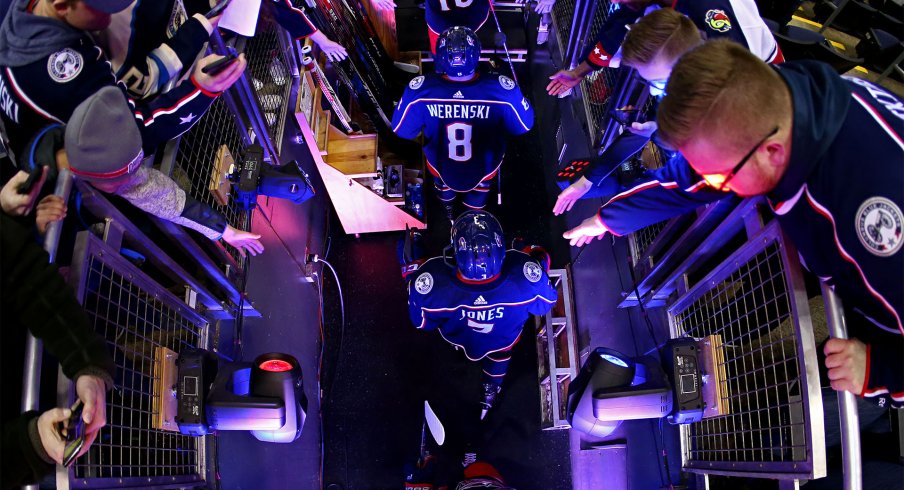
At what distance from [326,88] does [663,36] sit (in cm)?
221

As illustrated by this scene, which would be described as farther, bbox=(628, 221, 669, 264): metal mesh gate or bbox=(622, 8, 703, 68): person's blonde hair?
bbox=(628, 221, 669, 264): metal mesh gate

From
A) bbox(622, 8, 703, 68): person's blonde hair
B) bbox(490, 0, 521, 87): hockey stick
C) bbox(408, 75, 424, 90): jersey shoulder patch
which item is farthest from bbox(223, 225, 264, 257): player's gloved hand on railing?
bbox(490, 0, 521, 87): hockey stick

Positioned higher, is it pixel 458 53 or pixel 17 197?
pixel 458 53

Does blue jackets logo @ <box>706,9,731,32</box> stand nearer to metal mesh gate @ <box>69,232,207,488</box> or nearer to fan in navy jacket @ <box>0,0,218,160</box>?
fan in navy jacket @ <box>0,0,218,160</box>

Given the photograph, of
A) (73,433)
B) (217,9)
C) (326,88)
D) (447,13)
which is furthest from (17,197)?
(447,13)

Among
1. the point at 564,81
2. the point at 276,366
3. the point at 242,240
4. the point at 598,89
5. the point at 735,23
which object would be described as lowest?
the point at 276,366

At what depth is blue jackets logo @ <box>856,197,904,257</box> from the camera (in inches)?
58.1

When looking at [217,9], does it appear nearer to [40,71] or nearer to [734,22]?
[40,71]

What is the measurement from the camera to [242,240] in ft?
9.03

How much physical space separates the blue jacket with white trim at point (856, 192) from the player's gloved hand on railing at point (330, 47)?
2680 millimetres

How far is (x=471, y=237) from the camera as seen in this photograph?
286cm

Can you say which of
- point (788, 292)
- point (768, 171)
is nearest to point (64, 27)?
point (768, 171)

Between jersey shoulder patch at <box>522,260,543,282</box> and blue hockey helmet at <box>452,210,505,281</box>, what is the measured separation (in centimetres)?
15

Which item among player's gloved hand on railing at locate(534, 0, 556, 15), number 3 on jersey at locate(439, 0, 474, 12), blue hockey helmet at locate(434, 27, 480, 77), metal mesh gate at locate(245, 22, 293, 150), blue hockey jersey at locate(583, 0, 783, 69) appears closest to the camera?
blue hockey jersey at locate(583, 0, 783, 69)
